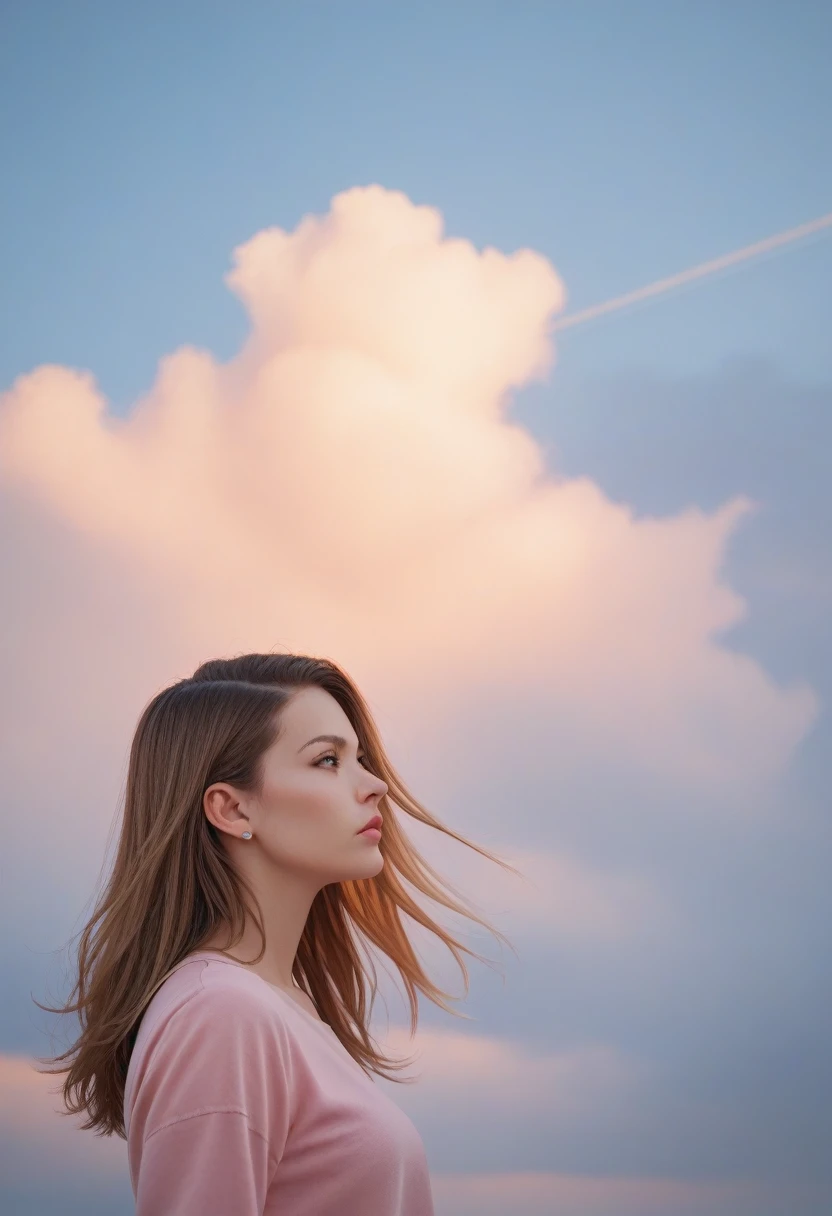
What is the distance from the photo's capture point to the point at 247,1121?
1279 millimetres

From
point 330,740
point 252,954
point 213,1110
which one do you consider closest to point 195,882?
point 252,954

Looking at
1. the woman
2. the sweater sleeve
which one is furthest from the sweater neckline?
the sweater sleeve

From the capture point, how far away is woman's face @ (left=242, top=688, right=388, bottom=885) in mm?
1594

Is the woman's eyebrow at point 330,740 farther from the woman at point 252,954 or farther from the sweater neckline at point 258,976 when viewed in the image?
the sweater neckline at point 258,976

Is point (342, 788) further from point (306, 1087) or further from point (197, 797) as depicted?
point (306, 1087)

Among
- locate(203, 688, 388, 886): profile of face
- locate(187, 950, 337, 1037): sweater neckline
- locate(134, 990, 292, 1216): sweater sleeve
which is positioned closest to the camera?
locate(134, 990, 292, 1216): sweater sleeve

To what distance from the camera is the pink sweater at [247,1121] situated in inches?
49.4

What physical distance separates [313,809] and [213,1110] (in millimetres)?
428

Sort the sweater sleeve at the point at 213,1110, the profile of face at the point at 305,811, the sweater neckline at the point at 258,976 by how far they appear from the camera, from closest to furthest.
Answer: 1. the sweater sleeve at the point at 213,1110
2. the sweater neckline at the point at 258,976
3. the profile of face at the point at 305,811

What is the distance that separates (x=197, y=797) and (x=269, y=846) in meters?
0.12

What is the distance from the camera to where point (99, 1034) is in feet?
4.93

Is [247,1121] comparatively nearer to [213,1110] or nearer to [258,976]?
[213,1110]

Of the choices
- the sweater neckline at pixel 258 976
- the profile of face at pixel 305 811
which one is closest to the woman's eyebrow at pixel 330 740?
the profile of face at pixel 305 811

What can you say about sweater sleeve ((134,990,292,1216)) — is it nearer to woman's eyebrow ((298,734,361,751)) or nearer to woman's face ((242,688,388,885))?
woman's face ((242,688,388,885))
